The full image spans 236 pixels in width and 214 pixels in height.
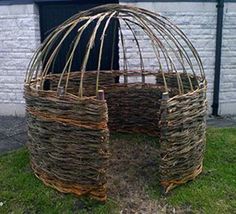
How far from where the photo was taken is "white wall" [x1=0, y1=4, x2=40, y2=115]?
664 centimetres

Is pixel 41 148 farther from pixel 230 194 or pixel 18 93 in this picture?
pixel 18 93

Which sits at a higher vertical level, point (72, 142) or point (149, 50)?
point (149, 50)

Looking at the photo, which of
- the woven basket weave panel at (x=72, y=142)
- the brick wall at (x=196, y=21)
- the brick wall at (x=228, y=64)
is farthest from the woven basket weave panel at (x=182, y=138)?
the brick wall at (x=228, y=64)

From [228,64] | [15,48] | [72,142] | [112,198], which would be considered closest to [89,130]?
[72,142]

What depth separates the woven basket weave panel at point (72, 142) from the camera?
335cm

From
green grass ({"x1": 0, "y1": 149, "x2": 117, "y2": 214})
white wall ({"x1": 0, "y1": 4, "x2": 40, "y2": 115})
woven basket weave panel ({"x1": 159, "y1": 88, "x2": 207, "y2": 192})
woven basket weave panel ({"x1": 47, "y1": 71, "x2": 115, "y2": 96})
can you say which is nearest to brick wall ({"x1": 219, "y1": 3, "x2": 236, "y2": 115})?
woven basket weave panel ({"x1": 47, "y1": 71, "x2": 115, "y2": 96})

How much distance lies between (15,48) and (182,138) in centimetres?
442

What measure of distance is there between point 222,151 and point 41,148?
2.56m

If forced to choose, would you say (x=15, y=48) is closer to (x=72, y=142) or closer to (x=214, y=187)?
(x=72, y=142)

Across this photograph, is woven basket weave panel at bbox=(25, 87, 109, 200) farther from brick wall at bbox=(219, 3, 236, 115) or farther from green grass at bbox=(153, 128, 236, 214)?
brick wall at bbox=(219, 3, 236, 115)

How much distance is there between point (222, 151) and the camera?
4844mm

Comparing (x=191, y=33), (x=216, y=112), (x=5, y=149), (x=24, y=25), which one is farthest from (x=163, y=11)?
(x=5, y=149)

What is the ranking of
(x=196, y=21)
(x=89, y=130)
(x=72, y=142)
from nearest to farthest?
(x=89, y=130) < (x=72, y=142) < (x=196, y=21)

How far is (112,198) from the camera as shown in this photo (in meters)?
3.71
